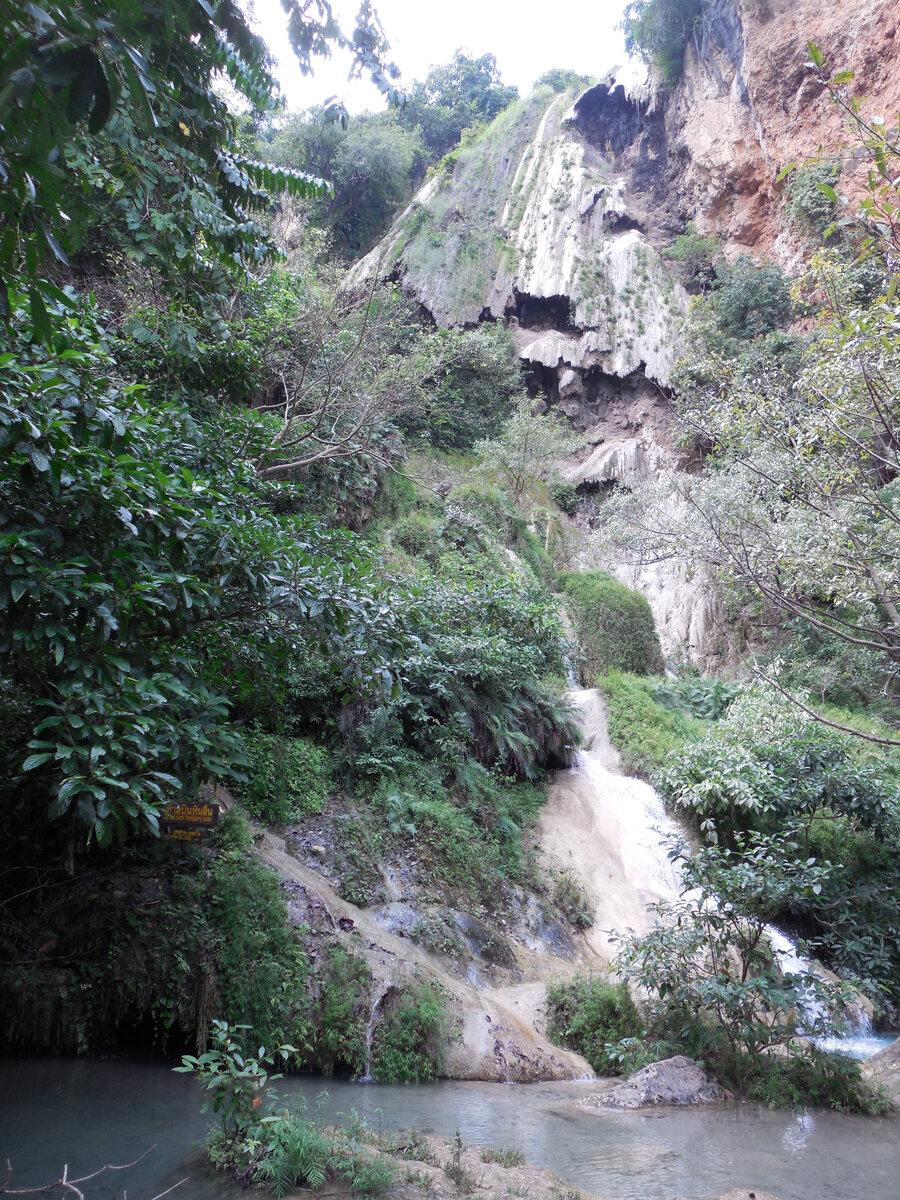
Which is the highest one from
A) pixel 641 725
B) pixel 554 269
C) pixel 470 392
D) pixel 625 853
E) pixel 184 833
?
pixel 554 269

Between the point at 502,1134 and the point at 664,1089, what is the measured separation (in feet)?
5.86

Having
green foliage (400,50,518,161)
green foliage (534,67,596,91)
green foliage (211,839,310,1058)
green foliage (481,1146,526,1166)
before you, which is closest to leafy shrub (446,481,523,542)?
green foliage (211,839,310,1058)

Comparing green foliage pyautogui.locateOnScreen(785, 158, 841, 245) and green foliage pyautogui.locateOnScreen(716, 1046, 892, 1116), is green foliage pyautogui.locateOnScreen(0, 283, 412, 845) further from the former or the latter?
green foliage pyautogui.locateOnScreen(785, 158, 841, 245)

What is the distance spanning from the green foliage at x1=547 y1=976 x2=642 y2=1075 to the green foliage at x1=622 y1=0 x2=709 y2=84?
3480 centimetres

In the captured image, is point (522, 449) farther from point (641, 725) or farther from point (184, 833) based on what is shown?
point (184, 833)

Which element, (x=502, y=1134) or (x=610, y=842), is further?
(x=610, y=842)

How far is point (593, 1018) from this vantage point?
7.38m

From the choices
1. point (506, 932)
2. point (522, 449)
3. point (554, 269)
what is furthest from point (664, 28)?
point (506, 932)

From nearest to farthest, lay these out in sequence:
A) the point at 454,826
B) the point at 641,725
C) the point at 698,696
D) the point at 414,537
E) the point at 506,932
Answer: the point at 506,932 → the point at 454,826 → the point at 641,725 → the point at 414,537 → the point at 698,696

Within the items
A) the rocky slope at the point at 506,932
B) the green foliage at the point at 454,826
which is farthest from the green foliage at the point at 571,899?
the green foliage at the point at 454,826

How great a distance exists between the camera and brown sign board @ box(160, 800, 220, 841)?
6.07 m

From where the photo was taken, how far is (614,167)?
32656 millimetres

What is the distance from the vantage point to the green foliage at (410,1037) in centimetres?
618

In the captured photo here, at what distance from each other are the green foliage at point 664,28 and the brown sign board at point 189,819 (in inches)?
1382
